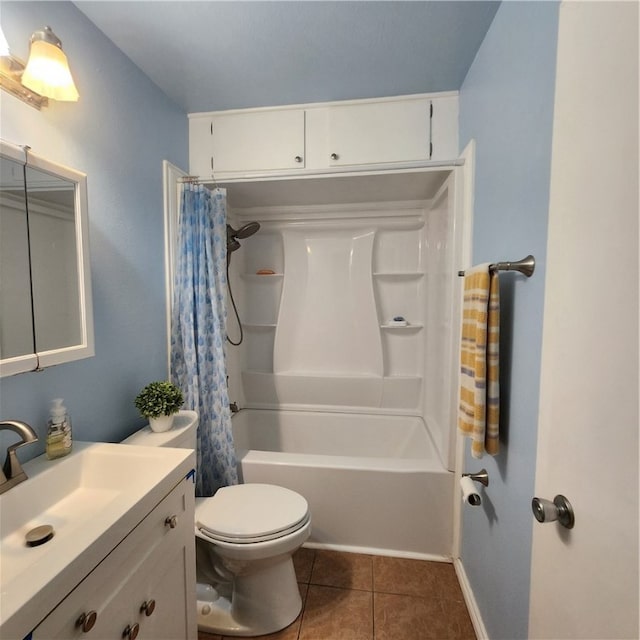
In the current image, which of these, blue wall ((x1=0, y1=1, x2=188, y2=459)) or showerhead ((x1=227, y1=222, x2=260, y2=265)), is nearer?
blue wall ((x1=0, y1=1, x2=188, y2=459))

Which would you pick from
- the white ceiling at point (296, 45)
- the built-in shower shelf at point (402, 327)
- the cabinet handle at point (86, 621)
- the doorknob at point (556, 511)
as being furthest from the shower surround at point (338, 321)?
the cabinet handle at point (86, 621)

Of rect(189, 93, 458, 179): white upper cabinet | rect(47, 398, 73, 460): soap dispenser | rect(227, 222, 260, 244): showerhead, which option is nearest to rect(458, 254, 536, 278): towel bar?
rect(189, 93, 458, 179): white upper cabinet

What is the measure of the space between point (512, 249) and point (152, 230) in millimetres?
1600

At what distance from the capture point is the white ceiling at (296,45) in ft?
4.00

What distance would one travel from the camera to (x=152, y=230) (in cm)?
164

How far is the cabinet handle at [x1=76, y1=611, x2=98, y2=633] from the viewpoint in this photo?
0.69 metres

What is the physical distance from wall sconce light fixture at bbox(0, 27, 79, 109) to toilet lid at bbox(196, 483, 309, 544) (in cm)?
163

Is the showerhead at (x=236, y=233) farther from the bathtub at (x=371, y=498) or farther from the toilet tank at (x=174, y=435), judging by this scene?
the bathtub at (x=371, y=498)

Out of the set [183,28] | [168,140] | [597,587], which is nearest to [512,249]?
[597,587]

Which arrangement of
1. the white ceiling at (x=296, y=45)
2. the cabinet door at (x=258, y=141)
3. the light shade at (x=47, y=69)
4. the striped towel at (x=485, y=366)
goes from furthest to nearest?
the cabinet door at (x=258, y=141) < the white ceiling at (x=296, y=45) < the striped towel at (x=485, y=366) < the light shade at (x=47, y=69)

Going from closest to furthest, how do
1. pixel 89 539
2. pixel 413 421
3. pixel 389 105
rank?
pixel 89 539
pixel 389 105
pixel 413 421

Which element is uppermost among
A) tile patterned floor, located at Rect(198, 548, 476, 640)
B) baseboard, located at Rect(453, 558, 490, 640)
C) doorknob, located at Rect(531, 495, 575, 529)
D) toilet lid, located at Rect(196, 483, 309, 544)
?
doorknob, located at Rect(531, 495, 575, 529)

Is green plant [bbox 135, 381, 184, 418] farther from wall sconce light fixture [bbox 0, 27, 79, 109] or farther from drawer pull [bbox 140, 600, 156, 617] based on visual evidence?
wall sconce light fixture [bbox 0, 27, 79, 109]

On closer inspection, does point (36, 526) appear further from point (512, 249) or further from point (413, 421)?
point (413, 421)
